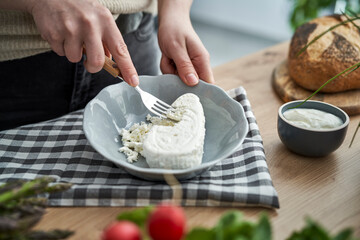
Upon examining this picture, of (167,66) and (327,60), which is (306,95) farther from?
(167,66)

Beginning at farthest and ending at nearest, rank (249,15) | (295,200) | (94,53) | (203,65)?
(249,15) → (203,65) → (94,53) → (295,200)

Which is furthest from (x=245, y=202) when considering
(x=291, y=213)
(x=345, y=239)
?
(x=345, y=239)

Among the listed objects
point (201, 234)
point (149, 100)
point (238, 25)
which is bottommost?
point (238, 25)

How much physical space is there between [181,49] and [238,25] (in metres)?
3.24

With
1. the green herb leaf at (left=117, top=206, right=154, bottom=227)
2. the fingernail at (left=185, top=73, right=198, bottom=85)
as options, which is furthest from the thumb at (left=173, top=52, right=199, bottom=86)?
the green herb leaf at (left=117, top=206, right=154, bottom=227)

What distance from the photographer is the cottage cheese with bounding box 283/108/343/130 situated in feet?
2.93

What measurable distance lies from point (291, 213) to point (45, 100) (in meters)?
0.82

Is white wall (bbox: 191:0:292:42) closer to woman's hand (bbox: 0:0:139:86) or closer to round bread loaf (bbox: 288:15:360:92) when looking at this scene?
round bread loaf (bbox: 288:15:360:92)

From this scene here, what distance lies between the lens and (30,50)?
1056 millimetres

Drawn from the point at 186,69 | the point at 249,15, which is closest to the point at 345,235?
the point at 186,69

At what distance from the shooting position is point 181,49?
1079 mm

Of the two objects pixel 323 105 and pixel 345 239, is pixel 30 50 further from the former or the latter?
pixel 345 239

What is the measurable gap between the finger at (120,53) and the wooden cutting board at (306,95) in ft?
1.71

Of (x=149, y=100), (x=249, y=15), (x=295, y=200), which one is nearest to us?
(x=295, y=200)
